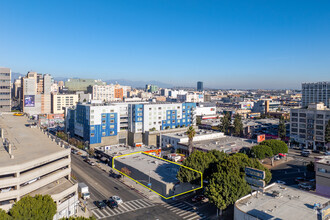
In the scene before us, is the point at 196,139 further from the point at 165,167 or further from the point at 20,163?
the point at 20,163

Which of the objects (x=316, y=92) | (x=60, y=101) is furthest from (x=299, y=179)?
(x=60, y=101)

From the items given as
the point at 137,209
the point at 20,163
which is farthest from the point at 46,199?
the point at 137,209

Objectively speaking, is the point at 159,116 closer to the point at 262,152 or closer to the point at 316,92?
the point at 262,152

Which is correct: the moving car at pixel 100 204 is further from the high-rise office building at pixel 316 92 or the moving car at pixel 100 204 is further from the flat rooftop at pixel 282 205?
the high-rise office building at pixel 316 92

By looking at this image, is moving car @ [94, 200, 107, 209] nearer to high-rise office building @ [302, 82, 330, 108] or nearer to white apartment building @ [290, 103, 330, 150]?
white apartment building @ [290, 103, 330, 150]

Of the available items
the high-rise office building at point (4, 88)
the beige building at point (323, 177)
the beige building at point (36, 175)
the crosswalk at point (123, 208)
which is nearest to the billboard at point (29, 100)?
the high-rise office building at point (4, 88)

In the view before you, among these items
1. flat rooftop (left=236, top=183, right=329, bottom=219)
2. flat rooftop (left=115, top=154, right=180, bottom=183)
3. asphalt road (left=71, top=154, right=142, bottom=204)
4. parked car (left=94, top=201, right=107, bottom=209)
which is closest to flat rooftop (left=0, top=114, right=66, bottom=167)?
parked car (left=94, top=201, right=107, bottom=209)
